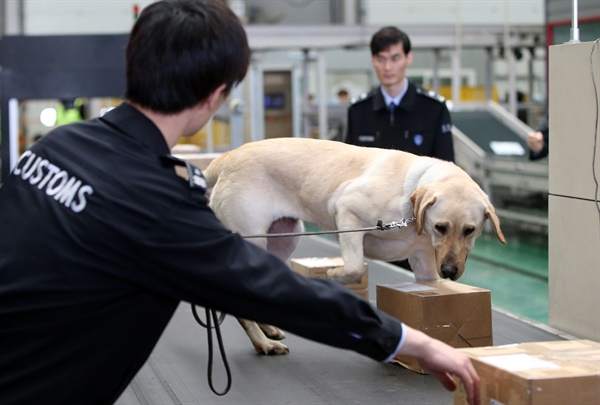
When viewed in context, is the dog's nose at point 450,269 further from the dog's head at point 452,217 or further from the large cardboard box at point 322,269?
the large cardboard box at point 322,269

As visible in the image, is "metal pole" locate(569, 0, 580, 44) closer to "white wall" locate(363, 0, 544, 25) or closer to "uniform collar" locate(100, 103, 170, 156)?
"uniform collar" locate(100, 103, 170, 156)

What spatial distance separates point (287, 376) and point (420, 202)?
749 millimetres

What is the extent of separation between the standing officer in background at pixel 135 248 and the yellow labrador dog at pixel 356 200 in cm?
130

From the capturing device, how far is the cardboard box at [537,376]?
172cm

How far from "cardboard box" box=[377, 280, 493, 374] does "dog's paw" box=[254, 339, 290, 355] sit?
496 mm

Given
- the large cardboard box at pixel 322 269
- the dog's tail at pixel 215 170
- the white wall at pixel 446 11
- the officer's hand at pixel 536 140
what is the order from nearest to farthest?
the dog's tail at pixel 215 170, the large cardboard box at pixel 322 269, the officer's hand at pixel 536 140, the white wall at pixel 446 11

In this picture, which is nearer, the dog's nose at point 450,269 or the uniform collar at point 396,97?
the dog's nose at point 450,269

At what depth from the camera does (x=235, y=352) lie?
3260 mm

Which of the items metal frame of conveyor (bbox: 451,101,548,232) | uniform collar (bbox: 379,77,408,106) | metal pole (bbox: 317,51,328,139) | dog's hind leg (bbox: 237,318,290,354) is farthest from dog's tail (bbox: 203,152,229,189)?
metal pole (bbox: 317,51,328,139)

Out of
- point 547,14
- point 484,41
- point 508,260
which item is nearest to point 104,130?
point 508,260

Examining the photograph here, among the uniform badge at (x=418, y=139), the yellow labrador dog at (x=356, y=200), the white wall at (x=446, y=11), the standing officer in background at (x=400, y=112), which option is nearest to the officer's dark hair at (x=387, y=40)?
the standing officer in background at (x=400, y=112)

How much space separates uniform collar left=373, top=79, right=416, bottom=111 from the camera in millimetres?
4484

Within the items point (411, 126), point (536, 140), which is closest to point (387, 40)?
point (411, 126)

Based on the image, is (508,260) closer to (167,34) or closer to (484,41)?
(484,41)
